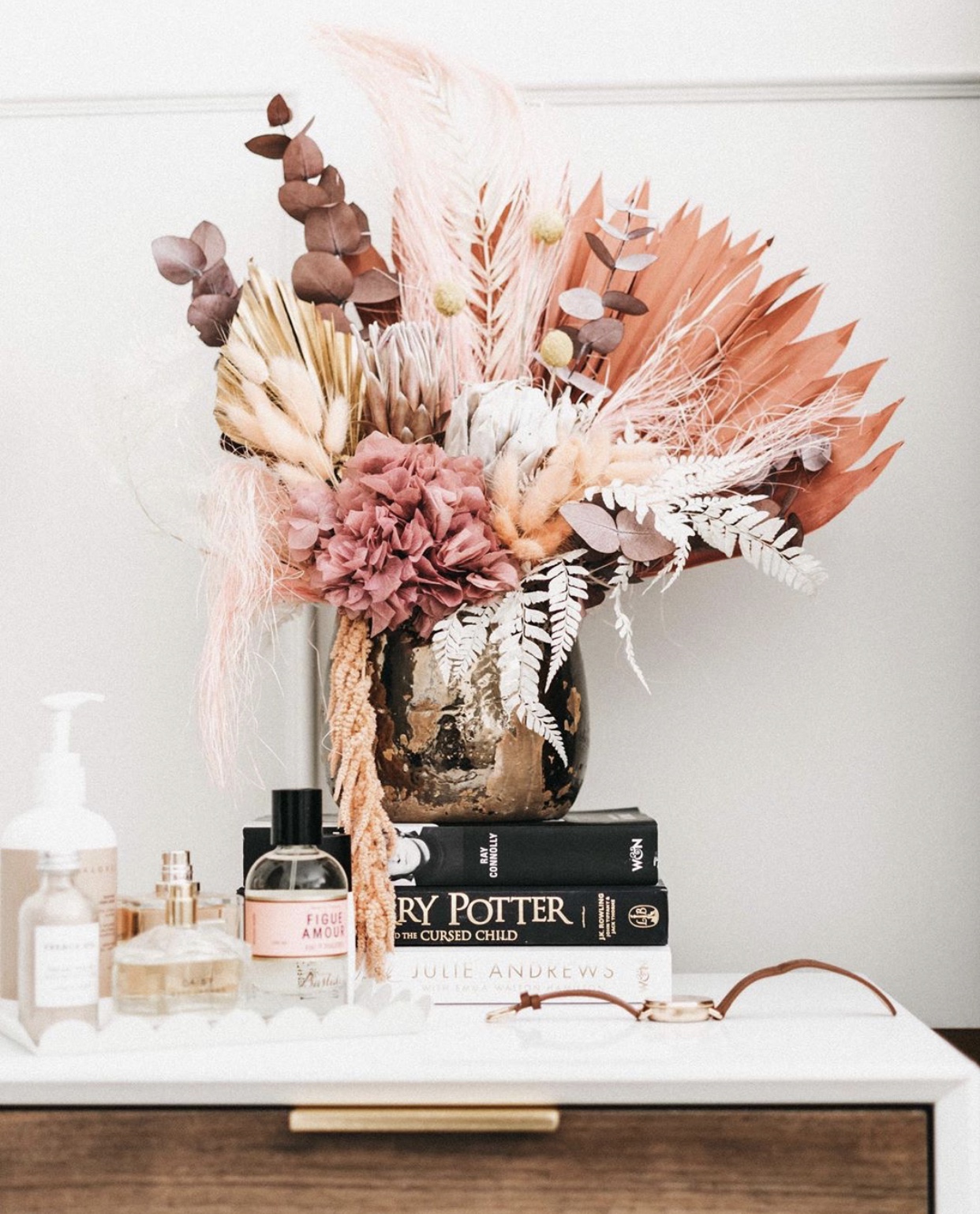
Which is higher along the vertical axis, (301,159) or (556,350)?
(301,159)

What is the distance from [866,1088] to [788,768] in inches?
17.8

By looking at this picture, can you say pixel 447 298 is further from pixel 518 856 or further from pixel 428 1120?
pixel 428 1120

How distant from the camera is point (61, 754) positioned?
0.78 metres

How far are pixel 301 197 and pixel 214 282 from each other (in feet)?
0.30

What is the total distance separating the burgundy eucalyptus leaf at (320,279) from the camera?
90 cm

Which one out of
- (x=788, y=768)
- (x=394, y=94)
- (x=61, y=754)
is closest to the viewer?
(x=61, y=754)

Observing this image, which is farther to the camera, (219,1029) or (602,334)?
(602,334)

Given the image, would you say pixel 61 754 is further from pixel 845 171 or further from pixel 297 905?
pixel 845 171

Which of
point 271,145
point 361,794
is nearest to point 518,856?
point 361,794

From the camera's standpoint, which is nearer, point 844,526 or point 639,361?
point 639,361

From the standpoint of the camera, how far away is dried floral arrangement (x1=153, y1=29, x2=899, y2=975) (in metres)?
0.82

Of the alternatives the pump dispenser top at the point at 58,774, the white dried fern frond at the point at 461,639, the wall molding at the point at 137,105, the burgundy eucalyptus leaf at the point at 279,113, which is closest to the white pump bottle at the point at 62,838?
the pump dispenser top at the point at 58,774

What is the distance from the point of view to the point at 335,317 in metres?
0.90

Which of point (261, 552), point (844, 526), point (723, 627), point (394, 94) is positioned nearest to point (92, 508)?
point (261, 552)
